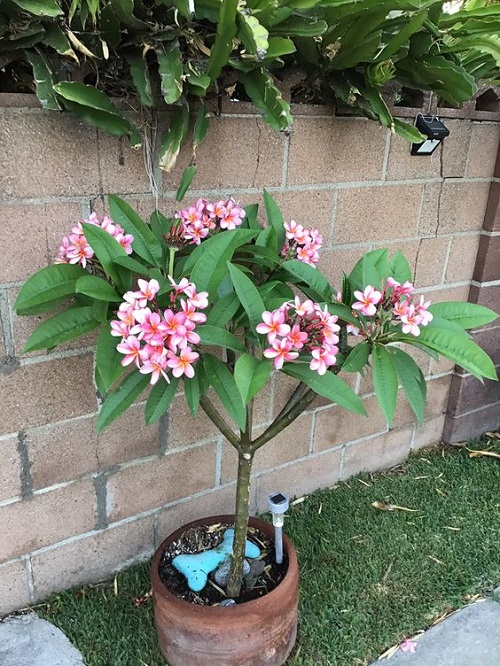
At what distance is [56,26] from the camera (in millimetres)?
1370

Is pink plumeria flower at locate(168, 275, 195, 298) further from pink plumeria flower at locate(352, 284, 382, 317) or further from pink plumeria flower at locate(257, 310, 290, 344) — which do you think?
pink plumeria flower at locate(352, 284, 382, 317)

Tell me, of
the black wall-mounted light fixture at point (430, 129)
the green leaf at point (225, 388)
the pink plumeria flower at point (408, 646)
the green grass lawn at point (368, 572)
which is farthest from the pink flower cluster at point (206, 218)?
the pink plumeria flower at point (408, 646)

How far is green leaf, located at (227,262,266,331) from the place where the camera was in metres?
1.24

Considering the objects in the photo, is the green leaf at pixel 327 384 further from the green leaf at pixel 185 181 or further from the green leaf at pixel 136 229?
the green leaf at pixel 185 181

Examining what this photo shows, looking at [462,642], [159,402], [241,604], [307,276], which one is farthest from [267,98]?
[462,642]

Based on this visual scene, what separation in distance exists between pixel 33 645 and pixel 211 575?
521mm

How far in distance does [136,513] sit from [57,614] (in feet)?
1.15

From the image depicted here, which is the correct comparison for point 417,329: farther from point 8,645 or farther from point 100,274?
point 8,645

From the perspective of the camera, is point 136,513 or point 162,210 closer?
point 162,210

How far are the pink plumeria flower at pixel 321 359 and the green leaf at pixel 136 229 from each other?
449 millimetres

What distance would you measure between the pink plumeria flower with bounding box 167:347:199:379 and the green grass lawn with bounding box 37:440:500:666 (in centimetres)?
96

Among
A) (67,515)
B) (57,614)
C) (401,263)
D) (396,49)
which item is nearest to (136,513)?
(67,515)

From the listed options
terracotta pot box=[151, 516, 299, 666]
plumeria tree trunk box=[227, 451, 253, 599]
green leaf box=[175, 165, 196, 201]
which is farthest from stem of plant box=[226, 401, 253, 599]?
green leaf box=[175, 165, 196, 201]

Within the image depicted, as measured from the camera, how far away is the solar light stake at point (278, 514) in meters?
1.58
